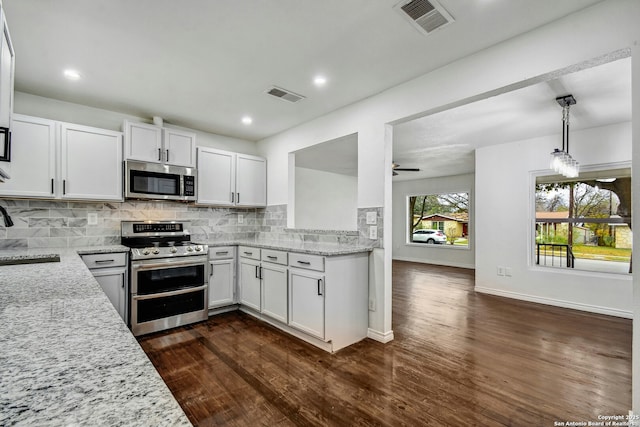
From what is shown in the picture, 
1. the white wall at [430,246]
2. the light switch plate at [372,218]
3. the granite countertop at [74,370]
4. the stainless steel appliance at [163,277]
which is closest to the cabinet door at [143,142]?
the stainless steel appliance at [163,277]

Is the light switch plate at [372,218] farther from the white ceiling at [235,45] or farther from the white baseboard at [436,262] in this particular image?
the white baseboard at [436,262]

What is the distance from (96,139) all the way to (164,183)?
764 mm

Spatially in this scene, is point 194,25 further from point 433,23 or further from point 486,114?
point 486,114

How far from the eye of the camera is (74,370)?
0.58 metres

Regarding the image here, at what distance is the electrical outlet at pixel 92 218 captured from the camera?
3369 millimetres

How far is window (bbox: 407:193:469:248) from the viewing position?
7.90m

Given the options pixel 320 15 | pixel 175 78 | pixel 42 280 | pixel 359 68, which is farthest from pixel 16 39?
pixel 359 68

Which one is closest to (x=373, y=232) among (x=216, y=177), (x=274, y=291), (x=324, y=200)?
(x=274, y=291)

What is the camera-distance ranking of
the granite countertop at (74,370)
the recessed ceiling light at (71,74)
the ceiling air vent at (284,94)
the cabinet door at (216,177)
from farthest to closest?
the cabinet door at (216,177) < the ceiling air vent at (284,94) < the recessed ceiling light at (71,74) < the granite countertop at (74,370)

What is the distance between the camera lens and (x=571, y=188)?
448 cm

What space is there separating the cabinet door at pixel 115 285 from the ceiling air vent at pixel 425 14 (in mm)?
3305

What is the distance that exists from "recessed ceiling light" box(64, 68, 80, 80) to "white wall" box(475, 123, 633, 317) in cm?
535

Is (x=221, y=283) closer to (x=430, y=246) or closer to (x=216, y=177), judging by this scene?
(x=216, y=177)

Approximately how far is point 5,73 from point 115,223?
253 centimetres
